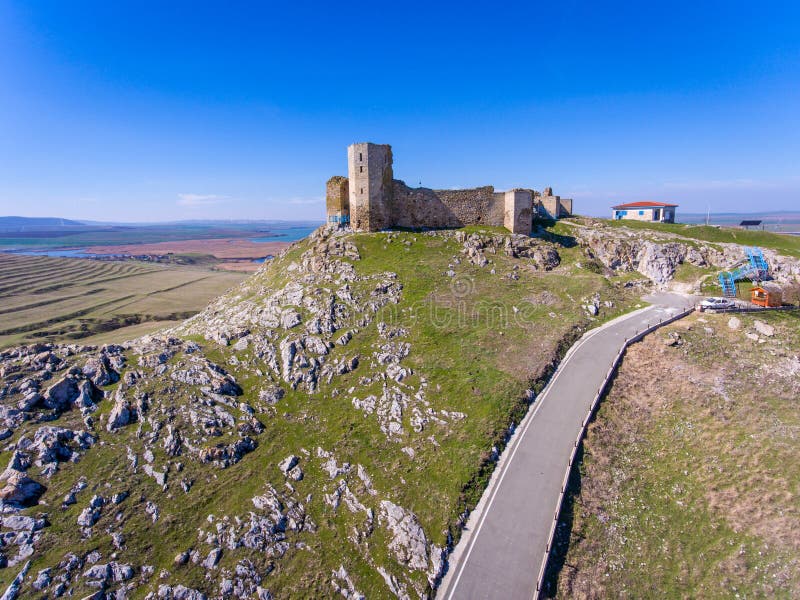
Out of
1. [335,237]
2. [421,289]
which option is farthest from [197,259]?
[421,289]

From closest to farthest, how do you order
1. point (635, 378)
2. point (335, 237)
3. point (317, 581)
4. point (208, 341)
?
point (317, 581) → point (635, 378) → point (208, 341) → point (335, 237)

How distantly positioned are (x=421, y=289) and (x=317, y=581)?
22.8 m

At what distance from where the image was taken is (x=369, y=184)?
40.7 m

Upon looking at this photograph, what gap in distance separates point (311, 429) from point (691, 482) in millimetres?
21152

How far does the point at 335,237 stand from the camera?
41.6 meters

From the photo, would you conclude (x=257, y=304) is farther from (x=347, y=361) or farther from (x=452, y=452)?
(x=452, y=452)

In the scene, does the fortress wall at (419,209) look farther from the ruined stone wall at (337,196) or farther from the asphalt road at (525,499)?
the asphalt road at (525,499)

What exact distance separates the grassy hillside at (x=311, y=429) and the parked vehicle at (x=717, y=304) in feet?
18.1

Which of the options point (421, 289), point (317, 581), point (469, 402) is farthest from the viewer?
point (421, 289)

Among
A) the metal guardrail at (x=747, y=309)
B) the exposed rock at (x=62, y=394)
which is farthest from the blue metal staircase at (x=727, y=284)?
the exposed rock at (x=62, y=394)

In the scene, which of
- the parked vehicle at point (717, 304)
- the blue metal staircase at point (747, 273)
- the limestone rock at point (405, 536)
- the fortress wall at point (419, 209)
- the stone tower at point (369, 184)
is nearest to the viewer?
the limestone rock at point (405, 536)

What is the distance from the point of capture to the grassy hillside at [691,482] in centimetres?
1620

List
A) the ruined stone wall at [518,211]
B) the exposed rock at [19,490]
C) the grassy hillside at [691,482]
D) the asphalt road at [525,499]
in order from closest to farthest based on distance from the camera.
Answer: the asphalt road at [525,499] < the grassy hillside at [691,482] < the exposed rock at [19,490] < the ruined stone wall at [518,211]

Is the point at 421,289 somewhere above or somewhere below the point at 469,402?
above
